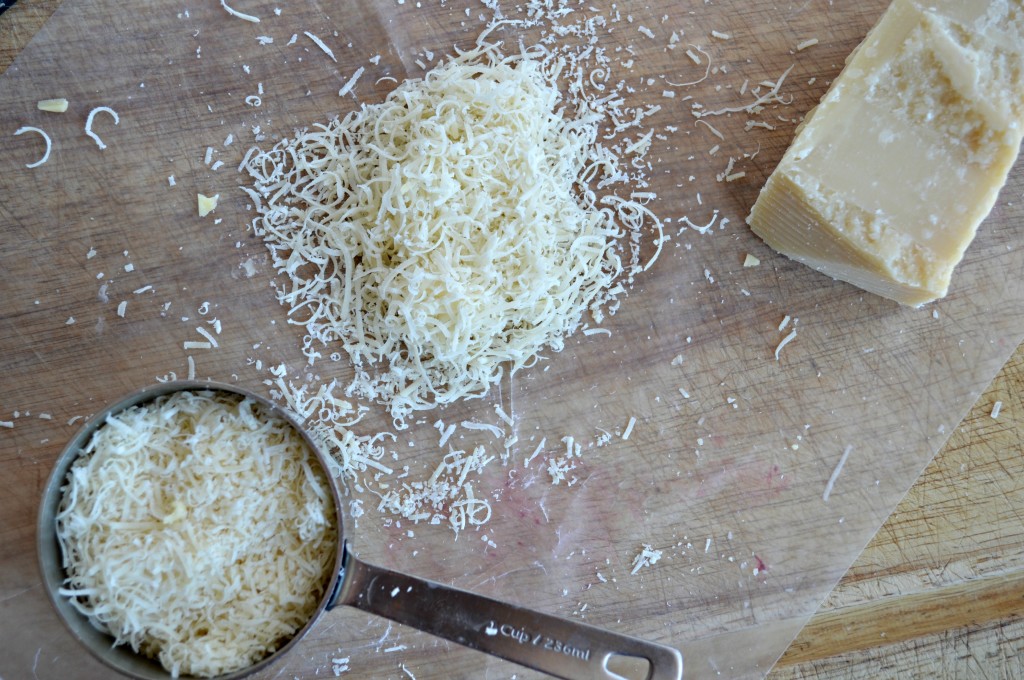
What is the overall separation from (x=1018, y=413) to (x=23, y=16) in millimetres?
2455

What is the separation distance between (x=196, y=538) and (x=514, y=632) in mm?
607

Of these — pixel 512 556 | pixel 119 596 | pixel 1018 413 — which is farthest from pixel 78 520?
pixel 1018 413

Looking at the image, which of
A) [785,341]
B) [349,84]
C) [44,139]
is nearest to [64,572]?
[44,139]

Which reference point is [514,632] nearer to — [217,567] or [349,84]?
[217,567]

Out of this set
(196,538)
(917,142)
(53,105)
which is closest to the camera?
(196,538)

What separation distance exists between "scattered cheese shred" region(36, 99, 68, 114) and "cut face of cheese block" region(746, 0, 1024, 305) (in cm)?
156

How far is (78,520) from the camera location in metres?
1.36

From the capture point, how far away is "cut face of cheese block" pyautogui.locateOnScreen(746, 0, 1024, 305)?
4.82 feet

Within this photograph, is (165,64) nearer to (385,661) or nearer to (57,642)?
(57,642)

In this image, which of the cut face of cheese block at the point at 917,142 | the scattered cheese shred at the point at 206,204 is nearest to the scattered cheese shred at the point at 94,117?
the scattered cheese shred at the point at 206,204

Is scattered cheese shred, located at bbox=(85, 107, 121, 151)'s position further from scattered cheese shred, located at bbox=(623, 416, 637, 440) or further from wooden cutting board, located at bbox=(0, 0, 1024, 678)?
scattered cheese shred, located at bbox=(623, 416, 637, 440)

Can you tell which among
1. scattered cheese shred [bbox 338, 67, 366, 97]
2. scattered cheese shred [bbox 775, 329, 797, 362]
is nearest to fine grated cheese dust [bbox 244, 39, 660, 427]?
scattered cheese shred [bbox 338, 67, 366, 97]

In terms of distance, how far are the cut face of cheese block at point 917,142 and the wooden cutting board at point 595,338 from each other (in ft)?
0.66

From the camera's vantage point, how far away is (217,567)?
1.35 meters
